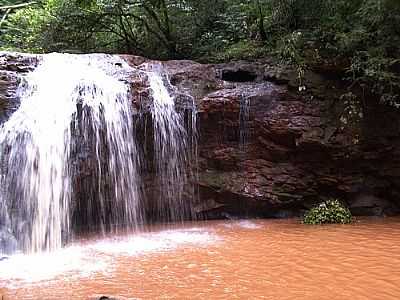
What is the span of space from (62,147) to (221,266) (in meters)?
4.24

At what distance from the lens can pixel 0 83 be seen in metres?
8.41

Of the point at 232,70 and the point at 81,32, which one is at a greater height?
the point at 81,32

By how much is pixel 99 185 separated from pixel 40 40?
6.96 meters

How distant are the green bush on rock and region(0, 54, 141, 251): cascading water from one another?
357 cm

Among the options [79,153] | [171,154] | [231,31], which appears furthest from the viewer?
[231,31]

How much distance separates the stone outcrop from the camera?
945cm

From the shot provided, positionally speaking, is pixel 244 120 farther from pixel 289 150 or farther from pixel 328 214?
pixel 328 214

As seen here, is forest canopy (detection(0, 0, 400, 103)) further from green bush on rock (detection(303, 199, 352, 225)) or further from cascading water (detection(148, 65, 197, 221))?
Result: cascading water (detection(148, 65, 197, 221))

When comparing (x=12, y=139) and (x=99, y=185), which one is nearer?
(x=12, y=139)

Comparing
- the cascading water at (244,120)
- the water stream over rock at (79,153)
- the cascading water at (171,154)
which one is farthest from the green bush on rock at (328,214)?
the water stream over rock at (79,153)

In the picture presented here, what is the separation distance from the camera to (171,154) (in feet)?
31.0

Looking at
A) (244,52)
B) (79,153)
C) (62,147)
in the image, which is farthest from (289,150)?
(62,147)

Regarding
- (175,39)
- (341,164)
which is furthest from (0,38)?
(341,164)

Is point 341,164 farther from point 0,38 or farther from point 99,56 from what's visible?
point 0,38
